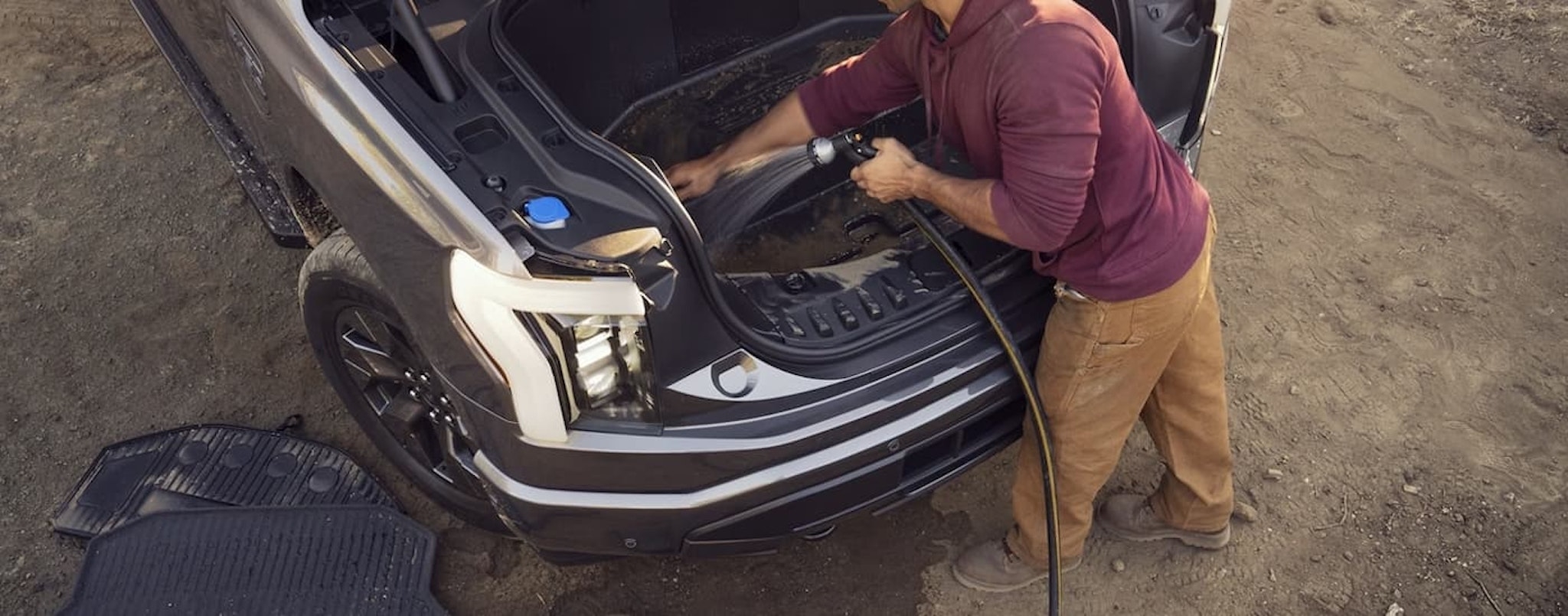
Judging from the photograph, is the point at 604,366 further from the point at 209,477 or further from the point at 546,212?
the point at 209,477

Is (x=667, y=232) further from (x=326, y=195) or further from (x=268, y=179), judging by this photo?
(x=268, y=179)

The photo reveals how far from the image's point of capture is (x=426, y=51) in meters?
2.44

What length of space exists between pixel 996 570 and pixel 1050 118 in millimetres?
1438

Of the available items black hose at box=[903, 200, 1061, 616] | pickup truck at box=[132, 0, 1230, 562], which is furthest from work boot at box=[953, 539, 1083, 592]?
pickup truck at box=[132, 0, 1230, 562]

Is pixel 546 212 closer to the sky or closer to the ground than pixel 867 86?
closer to the sky

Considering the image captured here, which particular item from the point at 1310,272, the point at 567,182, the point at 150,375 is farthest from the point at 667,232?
the point at 1310,272

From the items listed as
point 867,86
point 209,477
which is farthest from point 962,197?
point 209,477

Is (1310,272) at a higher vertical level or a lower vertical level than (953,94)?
lower

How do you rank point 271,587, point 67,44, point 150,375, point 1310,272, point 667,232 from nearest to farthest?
point 667,232, point 271,587, point 150,375, point 1310,272, point 67,44

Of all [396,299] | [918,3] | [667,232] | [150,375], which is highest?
[918,3]

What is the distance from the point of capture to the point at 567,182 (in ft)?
7.45

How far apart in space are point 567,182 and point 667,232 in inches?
8.9

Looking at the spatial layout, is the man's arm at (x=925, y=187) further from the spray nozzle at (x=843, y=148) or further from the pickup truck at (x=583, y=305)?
the pickup truck at (x=583, y=305)

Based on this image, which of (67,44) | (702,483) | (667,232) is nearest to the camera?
(667,232)
